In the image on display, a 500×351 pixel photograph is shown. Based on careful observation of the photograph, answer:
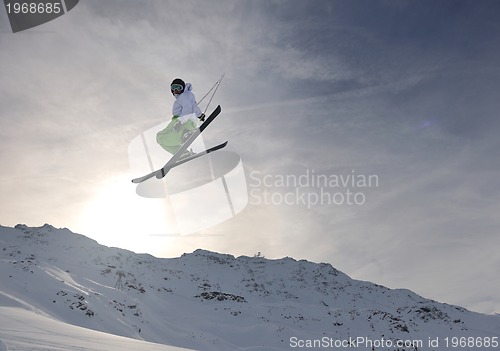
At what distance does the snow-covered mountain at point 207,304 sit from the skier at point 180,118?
4623mm

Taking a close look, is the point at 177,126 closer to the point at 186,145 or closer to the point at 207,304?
the point at 186,145

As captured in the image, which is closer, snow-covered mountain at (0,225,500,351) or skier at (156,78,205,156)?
skier at (156,78,205,156)

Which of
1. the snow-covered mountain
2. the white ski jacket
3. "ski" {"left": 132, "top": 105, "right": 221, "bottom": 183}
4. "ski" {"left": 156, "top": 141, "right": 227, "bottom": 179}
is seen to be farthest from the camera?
the snow-covered mountain

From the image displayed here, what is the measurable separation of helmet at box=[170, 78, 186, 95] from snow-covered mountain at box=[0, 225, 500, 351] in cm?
512

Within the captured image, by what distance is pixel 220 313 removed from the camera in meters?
29.6

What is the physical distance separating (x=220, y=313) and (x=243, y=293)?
2170 cm

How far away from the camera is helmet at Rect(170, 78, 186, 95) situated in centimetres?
838

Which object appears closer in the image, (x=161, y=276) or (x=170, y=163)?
(x=170, y=163)

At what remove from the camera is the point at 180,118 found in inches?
354

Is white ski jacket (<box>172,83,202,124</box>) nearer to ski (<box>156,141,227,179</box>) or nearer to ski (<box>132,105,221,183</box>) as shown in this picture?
ski (<box>132,105,221,183</box>)

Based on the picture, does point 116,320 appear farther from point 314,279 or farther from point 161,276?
point 314,279

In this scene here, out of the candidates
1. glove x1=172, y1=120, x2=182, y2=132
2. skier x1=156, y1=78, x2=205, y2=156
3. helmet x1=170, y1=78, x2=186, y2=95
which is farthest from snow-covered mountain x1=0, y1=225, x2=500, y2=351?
helmet x1=170, y1=78, x2=186, y2=95

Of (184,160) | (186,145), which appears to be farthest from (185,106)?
(184,160)

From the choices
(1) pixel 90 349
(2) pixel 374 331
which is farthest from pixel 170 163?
(2) pixel 374 331
